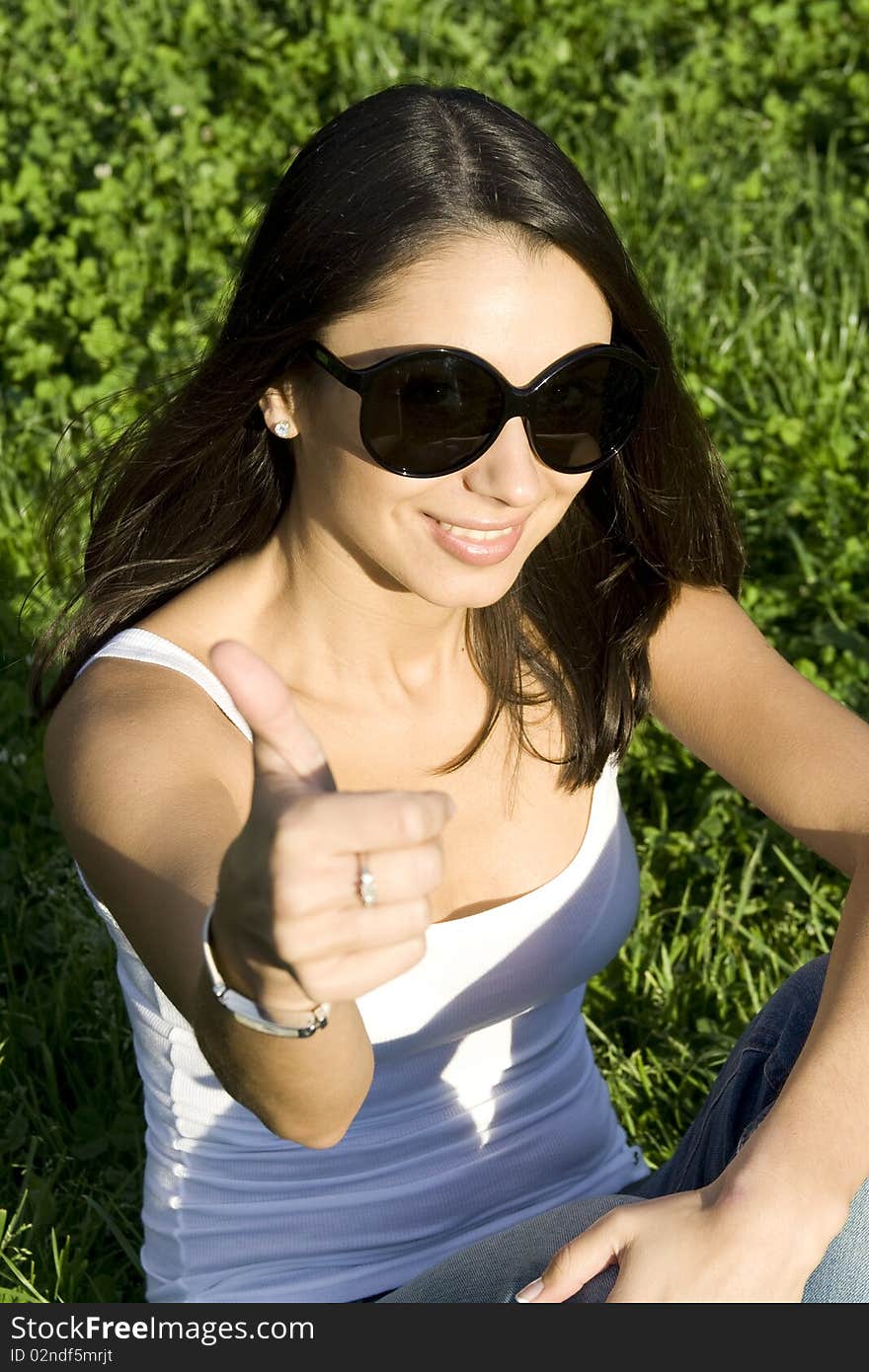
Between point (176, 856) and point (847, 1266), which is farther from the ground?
point (176, 856)

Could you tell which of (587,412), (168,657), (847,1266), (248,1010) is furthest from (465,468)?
(847,1266)

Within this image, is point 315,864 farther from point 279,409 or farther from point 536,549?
point 536,549

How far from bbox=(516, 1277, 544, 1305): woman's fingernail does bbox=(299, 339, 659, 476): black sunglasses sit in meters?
0.97

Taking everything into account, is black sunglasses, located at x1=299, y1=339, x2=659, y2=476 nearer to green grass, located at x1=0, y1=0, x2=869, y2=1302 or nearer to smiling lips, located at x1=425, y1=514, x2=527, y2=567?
smiling lips, located at x1=425, y1=514, x2=527, y2=567

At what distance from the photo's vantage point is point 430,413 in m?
2.01

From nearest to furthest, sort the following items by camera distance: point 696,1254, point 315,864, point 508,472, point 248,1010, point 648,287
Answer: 1. point 315,864
2. point 248,1010
3. point 696,1254
4. point 508,472
5. point 648,287

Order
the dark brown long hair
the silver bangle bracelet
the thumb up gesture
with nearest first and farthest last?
the thumb up gesture, the silver bangle bracelet, the dark brown long hair

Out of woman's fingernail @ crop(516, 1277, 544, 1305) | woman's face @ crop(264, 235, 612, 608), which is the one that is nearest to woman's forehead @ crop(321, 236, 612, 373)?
woman's face @ crop(264, 235, 612, 608)

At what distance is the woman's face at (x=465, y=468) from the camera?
2.03 metres

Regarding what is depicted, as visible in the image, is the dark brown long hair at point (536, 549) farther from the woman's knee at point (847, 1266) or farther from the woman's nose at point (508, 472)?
the woman's knee at point (847, 1266)

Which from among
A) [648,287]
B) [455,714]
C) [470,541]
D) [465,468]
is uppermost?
[465,468]

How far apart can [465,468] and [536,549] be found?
21.5 inches

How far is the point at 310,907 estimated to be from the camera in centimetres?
127

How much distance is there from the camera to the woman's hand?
73.7 inches
